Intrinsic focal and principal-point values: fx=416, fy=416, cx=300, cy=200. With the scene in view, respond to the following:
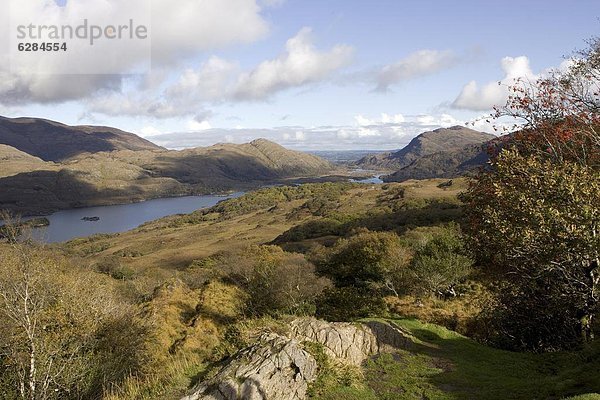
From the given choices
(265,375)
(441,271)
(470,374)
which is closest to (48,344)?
(265,375)

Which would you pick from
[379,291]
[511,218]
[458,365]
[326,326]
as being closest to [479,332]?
[458,365]

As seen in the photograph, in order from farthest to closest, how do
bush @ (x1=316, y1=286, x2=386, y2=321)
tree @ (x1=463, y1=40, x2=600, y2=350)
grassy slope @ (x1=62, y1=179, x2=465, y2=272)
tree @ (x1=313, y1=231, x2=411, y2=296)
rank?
grassy slope @ (x1=62, y1=179, x2=465, y2=272) < tree @ (x1=313, y1=231, x2=411, y2=296) < bush @ (x1=316, y1=286, x2=386, y2=321) < tree @ (x1=463, y1=40, x2=600, y2=350)

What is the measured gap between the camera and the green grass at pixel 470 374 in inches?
484

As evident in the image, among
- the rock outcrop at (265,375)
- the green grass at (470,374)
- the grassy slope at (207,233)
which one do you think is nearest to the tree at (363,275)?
the green grass at (470,374)

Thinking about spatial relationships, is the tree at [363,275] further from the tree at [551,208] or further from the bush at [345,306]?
the tree at [551,208]

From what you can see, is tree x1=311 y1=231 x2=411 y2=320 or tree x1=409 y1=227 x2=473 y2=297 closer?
tree x1=311 y1=231 x2=411 y2=320

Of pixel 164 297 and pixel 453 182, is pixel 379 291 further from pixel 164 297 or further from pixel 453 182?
pixel 453 182

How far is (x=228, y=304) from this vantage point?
29016 millimetres

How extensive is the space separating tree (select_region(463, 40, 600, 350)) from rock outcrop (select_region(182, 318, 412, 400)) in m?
5.99

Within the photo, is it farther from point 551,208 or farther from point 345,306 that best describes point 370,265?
point 551,208

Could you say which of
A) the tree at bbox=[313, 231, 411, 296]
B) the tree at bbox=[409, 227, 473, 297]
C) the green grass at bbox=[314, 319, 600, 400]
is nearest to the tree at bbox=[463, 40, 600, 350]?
the green grass at bbox=[314, 319, 600, 400]

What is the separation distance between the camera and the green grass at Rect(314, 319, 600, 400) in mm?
12298

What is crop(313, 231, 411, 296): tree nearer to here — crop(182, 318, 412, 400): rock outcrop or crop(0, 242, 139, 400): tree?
crop(182, 318, 412, 400): rock outcrop

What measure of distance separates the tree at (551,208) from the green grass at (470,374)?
6.10 ft
